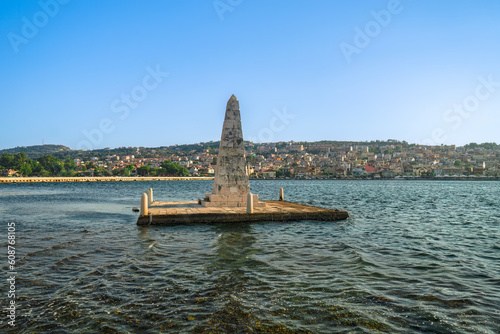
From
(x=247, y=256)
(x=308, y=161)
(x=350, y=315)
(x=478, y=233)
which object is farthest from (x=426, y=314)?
(x=308, y=161)

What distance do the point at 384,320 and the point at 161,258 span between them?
18.2 ft

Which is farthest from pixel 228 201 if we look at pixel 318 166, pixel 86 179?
pixel 318 166

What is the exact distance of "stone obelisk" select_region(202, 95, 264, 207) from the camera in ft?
58.9

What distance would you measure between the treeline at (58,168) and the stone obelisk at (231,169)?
118 metres

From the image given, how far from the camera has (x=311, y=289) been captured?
664 centimetres

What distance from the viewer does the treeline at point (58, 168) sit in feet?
387

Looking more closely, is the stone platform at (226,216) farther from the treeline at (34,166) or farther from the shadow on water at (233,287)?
the treeline at (34,166)

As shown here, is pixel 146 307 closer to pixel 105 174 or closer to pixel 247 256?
pixel 247 256

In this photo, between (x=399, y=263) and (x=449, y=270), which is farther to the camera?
(x=399, y=263)

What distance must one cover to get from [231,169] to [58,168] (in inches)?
Result: 4980

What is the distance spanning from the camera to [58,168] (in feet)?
416

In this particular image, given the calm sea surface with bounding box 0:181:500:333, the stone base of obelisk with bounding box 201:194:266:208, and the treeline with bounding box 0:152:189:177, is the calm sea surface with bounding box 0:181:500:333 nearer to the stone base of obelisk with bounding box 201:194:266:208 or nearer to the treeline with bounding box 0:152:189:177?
the stone base of obelisk with bounding box 201:194:266:208

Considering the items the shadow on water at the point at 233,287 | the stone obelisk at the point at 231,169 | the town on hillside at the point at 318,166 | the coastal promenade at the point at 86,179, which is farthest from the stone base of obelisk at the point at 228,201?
the town on hillside at the point at 318,166

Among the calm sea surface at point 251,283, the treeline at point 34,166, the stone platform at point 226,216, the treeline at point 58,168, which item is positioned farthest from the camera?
the treeline at point 58,168
